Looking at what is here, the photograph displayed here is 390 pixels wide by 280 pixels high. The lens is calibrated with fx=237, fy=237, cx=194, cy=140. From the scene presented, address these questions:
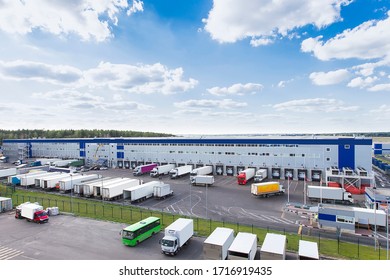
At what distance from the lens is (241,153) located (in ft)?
183

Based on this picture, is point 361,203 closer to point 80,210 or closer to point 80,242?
point 80,242

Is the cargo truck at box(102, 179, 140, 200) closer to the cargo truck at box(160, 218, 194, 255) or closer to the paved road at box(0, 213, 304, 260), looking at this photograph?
the paved road at box(0, 213, 304, 260)

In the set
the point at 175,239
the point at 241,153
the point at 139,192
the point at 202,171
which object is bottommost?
the point at 175,239

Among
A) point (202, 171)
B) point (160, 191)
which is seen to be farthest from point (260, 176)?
point (160, 191)

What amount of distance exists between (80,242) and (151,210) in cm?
1028

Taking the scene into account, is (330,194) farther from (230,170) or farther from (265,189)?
(230,170)

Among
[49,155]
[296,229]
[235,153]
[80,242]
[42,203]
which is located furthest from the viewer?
[49,155]

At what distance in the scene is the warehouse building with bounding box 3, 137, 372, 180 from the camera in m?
47.5

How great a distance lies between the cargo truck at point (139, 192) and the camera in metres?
32.9

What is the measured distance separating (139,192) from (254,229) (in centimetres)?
1730

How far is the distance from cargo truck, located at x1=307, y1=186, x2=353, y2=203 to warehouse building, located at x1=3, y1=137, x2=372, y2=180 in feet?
49.5

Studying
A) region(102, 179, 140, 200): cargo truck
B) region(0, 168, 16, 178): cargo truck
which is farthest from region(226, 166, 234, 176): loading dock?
region(0, 168, 16, 178): cargo truck

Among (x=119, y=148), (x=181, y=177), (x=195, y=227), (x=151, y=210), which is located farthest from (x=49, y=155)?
(x=195, y=227)

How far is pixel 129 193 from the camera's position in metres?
35.0
